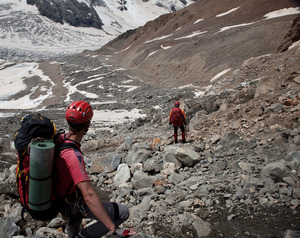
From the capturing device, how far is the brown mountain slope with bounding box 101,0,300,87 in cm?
2869

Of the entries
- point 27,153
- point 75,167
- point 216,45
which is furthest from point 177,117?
point 216,45

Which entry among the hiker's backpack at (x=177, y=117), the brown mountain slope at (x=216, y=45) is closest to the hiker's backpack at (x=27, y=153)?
the hiker's backpack at (x=177, y=117)

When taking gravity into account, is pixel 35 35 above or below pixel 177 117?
above

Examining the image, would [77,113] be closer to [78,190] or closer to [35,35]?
[78,190]

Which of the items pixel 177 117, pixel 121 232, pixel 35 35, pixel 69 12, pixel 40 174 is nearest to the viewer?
pixel 40 174

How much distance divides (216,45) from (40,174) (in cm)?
3480

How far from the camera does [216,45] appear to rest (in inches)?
1334

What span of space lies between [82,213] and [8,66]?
8818cm

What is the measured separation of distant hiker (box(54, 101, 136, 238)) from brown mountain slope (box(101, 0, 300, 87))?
940 inches

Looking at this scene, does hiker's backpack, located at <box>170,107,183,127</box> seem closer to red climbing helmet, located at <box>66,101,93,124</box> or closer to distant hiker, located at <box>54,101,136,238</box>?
distant hiker, located at <box>54,101,136,238</box>

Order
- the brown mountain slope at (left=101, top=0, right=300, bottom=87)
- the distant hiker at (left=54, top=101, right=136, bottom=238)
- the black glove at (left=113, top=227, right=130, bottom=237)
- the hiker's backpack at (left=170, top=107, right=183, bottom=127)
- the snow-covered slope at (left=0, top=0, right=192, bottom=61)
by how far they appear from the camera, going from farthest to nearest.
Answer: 1. the snow-covered slope at (left=0, top=0, right=192, bottom=61)
2. the brown mountain slope at (left=101, top=0, right=300, bottom=87)
3. the hiker's backpack at (left=170, top=107, right=183, bottom=127)
4. the black glove at (left=113, top=227, right=130, bottom=237)
5. the distant hiker at (left=54, top=101, right=136, bottom=238)

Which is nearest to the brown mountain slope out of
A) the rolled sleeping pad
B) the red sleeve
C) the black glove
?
the black glove

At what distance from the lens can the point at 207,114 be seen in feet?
38.2

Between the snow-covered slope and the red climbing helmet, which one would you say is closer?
the red climbing helmet
